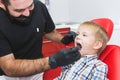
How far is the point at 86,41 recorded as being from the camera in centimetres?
168

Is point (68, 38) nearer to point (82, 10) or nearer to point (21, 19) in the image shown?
point (21, 19)

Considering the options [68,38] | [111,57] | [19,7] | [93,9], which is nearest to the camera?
[19,7]

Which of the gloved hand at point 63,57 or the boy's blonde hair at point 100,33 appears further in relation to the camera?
the boy's blonde hair at point 100,33

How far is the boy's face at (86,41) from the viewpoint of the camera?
1.68 m

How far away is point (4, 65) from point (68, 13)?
1.86m

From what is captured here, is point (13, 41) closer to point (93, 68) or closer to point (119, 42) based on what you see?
point (93, 68)

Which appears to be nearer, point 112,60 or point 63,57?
point 63,57

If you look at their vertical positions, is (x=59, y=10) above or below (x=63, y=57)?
below

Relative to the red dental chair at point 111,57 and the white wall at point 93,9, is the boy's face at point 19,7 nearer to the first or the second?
the red dental chair at point 111,57

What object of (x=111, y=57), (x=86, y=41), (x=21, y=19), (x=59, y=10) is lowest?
(x=59, y=10)

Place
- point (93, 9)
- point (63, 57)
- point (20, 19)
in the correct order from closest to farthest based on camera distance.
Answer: point (63, 57) < point (20, 19) < point (93, 9)

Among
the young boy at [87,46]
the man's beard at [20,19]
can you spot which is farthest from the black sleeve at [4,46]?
the young boy at [87,46]

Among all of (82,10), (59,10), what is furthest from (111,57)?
(59,10)

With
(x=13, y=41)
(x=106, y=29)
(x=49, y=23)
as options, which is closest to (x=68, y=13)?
(x=49, y=23)
